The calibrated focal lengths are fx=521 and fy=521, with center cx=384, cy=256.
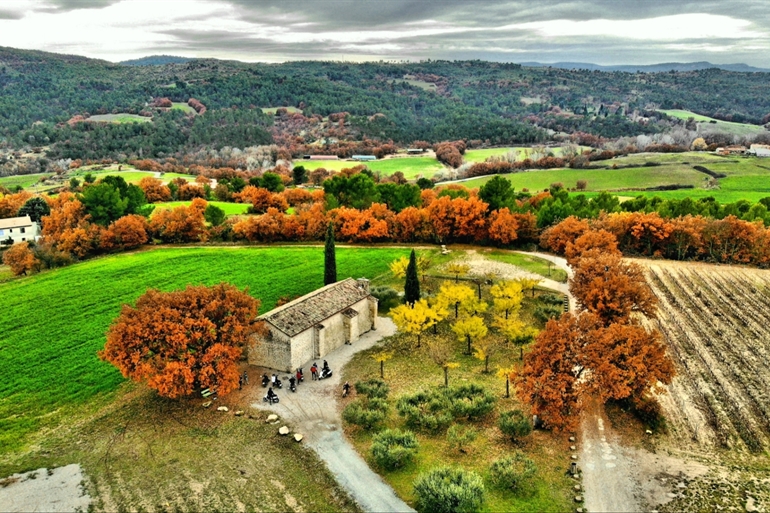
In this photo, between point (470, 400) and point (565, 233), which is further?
point (565, 233)

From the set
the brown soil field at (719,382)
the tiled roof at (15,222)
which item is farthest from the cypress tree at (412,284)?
the tiled roof at (15,222)

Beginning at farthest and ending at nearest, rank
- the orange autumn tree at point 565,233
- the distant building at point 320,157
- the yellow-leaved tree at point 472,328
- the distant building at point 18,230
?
the distant building at point 320,157, the distant building at point 18,230, the orange autumn tree at point 565,233, the yellow-leaved tree at point 472,328

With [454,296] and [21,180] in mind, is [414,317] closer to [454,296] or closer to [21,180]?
[454,296]

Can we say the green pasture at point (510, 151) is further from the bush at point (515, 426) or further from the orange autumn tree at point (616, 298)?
the bush at point (515, 426)

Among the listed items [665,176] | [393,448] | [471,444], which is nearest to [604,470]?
[471,444]

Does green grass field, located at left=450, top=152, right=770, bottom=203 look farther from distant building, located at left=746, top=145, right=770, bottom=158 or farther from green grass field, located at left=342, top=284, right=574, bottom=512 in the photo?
green grass field, located at left=342, top=284, right=574, bottom=512

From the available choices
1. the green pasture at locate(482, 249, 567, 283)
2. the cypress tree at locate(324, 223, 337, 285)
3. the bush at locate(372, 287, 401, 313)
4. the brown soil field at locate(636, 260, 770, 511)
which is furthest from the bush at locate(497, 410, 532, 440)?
the green pasture at locate(482, 249, 567, 283)
